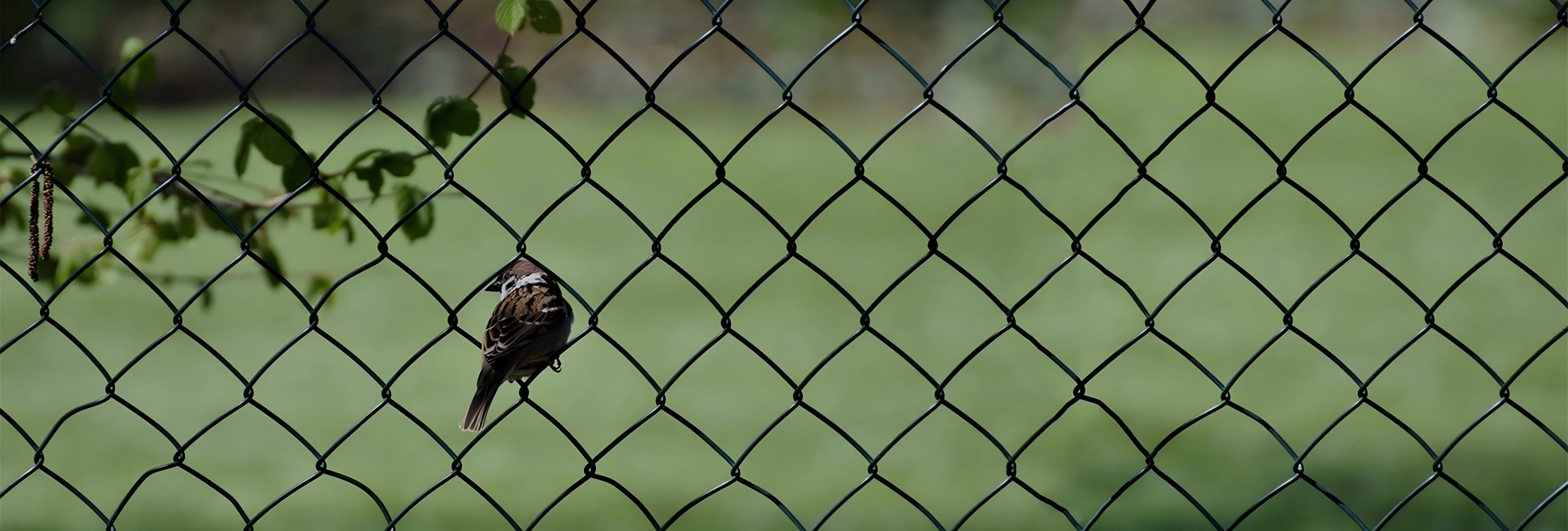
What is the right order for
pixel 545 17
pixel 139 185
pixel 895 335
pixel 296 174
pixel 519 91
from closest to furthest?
pixel 519 91 < pixel 545 17 < pixel 296 174 < pixel 139 185 < pixel 895 335

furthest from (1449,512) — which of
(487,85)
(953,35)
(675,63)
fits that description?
(487,85)

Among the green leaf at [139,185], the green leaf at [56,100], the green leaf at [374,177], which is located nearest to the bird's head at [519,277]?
the green leaf at [374,177]

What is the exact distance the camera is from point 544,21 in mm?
1989

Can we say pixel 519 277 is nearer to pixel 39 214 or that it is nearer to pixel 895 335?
pixel 39 214

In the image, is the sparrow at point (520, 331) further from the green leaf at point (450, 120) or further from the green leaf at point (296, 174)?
the green leaf at point (296, 174)

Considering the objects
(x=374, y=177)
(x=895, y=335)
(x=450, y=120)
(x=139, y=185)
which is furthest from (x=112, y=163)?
(x=895, y=335)

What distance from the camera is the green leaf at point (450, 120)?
82.0 inches

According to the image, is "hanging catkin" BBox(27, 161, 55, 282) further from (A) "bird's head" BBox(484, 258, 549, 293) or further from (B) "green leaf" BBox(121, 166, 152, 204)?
(A) "bird's head" BBox(484, 258, 549, 293)

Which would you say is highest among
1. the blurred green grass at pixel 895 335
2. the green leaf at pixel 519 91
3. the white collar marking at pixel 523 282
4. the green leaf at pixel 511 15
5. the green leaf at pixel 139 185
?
the blurred green grass at pixel 895 335

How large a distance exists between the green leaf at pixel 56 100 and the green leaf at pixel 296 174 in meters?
0.45

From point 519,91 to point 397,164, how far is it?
1.75 ft

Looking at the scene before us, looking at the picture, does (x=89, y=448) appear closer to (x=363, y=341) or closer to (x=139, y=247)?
(x=363, y=341)

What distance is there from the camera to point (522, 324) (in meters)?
2.29

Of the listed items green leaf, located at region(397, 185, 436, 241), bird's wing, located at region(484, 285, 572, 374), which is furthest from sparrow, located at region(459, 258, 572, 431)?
green leaf, located at region(397, 185, 436, 241)
